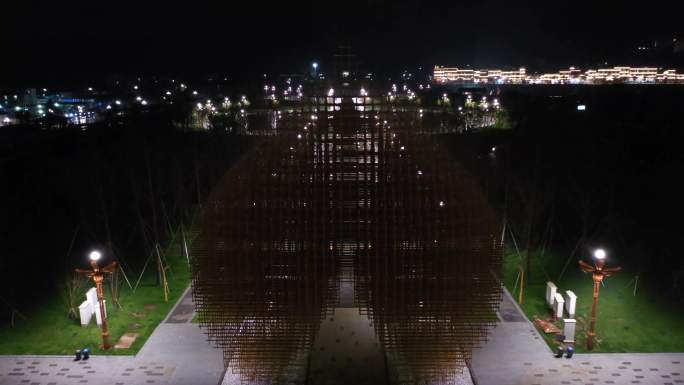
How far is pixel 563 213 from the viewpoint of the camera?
26375mm

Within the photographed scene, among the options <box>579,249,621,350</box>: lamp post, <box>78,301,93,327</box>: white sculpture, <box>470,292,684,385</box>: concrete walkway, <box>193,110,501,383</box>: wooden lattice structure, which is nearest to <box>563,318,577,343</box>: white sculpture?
<box>579,249,621,350</box>: lamp post

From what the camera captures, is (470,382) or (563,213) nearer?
(470,382)

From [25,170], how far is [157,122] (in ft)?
49.8

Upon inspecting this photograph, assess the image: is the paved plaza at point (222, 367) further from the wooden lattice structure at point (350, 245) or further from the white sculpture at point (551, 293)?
the wooden lattice structure at point (350, 245)

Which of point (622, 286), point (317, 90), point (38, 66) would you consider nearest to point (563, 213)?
point (622, 286)

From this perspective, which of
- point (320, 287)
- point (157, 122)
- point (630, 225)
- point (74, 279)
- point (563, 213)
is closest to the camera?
point (320, 287)

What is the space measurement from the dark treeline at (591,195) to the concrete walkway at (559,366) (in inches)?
208

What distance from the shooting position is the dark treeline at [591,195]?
20859 mm

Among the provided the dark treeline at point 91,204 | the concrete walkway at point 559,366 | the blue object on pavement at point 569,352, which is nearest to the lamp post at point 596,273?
the concrete walkway at point 559,366

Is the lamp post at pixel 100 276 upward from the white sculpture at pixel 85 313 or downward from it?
upward

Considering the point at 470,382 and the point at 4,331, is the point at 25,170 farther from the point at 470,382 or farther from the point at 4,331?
the point at 470,382

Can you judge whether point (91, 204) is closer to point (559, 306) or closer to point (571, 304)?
point (559, 306)

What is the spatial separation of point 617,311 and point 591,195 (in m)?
6.17

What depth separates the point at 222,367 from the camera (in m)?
13.8
